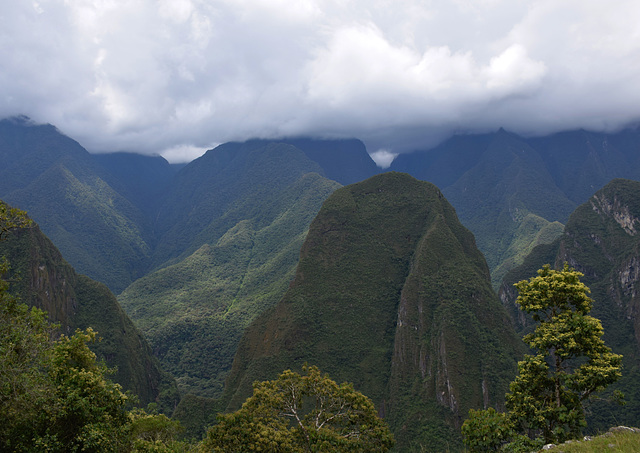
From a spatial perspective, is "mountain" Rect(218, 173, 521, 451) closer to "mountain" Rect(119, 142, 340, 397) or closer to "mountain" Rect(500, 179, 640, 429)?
"mountain" Rect(500, 179, 640, 429)

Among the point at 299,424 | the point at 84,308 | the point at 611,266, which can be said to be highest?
the point at 84,308

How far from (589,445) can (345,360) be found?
48.8 meters

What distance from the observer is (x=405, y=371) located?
53531 mm

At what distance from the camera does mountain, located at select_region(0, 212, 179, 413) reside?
58.9m

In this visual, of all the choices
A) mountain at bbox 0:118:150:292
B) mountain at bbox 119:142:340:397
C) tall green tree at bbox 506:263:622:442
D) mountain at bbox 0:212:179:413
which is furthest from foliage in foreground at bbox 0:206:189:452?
mountain at bbox 0:118:150:292

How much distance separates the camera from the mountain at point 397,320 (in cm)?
4934

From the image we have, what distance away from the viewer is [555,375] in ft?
44.5

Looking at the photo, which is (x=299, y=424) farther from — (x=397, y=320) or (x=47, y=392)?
(x=397, y=320)

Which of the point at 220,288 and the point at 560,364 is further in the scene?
the point at 220,288

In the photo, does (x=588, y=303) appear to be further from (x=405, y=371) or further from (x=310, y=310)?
(x=310, y=310)

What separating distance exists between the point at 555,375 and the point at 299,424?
10149mm

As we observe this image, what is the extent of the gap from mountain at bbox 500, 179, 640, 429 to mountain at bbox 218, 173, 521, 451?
80.0ft

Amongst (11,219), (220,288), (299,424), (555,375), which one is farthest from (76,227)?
(555,375)

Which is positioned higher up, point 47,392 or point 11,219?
point 11,219
